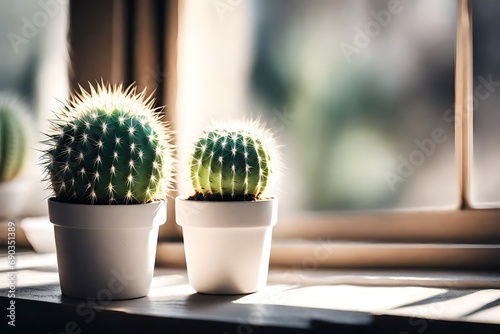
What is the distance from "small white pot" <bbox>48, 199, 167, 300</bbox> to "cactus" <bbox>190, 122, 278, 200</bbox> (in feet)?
0.37

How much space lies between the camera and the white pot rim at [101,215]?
1.18 m

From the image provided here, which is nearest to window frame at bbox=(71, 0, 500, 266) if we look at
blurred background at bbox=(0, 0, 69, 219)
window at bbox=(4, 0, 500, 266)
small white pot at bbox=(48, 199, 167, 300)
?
window at bbox=(4, 0, 500, 266)

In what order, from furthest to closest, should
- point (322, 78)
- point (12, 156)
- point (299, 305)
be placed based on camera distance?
point (12, 156) → point (322, 78) → point (299, 305)

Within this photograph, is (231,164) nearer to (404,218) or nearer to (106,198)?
(106,198)

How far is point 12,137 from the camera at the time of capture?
1.72 meters

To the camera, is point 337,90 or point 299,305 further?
point 337,90

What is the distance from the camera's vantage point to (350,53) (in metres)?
1.56

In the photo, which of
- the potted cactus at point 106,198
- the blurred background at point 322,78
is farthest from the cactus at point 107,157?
the blurred background at point 322,78

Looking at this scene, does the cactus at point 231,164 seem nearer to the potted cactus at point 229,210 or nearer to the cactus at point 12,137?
the potted cactus at point 229,210

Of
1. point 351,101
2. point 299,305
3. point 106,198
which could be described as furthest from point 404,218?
point 106,198

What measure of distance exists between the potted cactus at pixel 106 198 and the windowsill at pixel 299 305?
0.16ft

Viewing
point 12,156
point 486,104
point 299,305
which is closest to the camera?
point 299,305

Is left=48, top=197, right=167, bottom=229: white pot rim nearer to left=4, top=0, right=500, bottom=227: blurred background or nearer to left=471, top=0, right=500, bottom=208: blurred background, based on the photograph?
left=4, top=0, right=500, bottom=227: blurred background

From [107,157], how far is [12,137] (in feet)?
2.22
